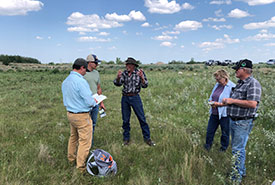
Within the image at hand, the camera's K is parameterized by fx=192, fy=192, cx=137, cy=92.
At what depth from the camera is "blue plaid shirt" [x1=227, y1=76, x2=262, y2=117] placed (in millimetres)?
3123

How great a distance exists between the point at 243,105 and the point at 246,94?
208 mm

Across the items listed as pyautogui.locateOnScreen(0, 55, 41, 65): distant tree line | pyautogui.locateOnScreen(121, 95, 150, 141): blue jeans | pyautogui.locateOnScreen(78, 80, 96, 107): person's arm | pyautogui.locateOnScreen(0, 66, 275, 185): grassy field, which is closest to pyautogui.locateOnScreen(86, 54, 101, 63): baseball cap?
pyautogui.locateOnScreen(78, 80, 96, 107): person's arm

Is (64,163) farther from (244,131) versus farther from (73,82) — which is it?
(244,131)

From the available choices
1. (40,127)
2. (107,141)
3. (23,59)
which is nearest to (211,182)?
(107,141)

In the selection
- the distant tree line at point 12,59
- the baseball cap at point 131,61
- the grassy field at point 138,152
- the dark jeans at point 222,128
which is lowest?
the grassy field at point 138,152

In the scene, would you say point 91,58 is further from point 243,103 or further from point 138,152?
point 243,103

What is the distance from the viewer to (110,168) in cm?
378

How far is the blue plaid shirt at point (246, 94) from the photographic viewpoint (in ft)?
10.2

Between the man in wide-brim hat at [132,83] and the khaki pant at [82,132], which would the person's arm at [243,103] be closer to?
the man in wide-brim hat at [132,83]

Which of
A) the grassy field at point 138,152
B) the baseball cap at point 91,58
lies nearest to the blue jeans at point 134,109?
the grassy field at point 138,152

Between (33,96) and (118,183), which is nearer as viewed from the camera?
(118,183)

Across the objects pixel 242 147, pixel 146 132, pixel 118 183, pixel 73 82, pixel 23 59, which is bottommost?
pixel 118 183

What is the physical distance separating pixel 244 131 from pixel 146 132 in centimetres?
256

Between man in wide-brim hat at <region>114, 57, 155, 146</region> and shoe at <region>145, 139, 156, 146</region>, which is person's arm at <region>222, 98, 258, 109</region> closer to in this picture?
man in wide-brim hat at <region>114, 57, 155, 146</region>
